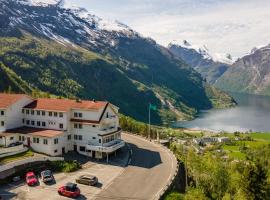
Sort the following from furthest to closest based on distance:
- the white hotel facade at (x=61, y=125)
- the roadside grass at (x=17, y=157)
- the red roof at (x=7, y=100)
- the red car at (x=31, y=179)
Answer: the red roof at (x=7, y=100)
the white hotel facade at (x=61, y=125)
the roadside grass at (x=17, y=157)
the red car at (x=31, y=179)

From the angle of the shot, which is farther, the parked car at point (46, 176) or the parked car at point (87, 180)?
the parked car at point (46, 176)

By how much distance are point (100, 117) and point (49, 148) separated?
1217 cm

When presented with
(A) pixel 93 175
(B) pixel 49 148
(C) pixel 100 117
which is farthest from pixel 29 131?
(A) pixel 93 175

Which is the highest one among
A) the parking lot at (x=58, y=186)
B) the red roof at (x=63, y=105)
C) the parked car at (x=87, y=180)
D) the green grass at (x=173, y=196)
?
the red roof at (x=63, y=105)

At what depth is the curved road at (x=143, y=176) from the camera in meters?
62.3

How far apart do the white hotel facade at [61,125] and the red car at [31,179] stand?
12553 mm

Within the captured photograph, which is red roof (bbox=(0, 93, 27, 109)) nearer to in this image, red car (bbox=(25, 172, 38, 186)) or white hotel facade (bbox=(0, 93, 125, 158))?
white hotel facade (bbox=(0, 93, 125, 158))

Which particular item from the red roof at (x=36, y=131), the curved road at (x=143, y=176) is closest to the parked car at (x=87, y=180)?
the curved road at (x=143, y=176)

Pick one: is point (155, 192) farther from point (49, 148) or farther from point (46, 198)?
point (49, 148)

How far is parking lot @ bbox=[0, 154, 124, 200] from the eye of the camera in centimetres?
6022

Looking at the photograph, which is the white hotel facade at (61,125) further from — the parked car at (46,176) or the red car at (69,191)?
the red car at (69,191)

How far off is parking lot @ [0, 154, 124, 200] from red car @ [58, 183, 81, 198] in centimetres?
70

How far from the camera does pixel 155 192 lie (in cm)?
6322

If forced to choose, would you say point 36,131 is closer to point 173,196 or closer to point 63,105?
point 63,105
